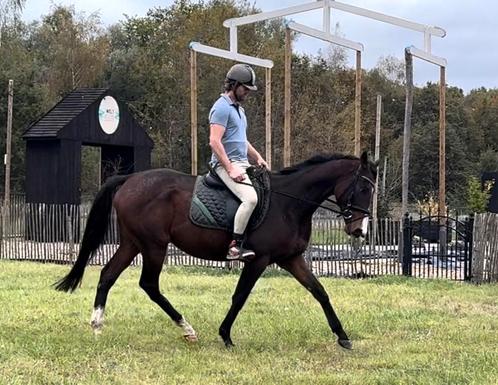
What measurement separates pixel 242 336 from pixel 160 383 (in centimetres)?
197

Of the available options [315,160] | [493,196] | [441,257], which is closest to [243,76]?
[315,160]

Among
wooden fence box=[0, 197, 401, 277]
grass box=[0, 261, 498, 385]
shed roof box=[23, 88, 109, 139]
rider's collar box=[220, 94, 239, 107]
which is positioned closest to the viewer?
grass box=[0, 261, 498, 385]

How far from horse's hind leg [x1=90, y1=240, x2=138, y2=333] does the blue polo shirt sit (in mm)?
1218

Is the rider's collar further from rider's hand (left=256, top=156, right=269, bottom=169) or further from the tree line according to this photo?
the tree line

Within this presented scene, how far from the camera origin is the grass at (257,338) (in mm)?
5664

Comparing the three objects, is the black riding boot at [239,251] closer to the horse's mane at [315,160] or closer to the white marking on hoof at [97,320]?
the horse's mane at [315,160]

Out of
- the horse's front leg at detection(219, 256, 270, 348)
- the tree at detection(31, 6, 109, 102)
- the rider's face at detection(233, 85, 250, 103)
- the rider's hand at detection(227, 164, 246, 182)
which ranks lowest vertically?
the horse's front leg at detection(219, 256, 270, 348)

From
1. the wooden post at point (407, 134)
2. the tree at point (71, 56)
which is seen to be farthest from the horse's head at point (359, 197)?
the tree at point (71, 56)

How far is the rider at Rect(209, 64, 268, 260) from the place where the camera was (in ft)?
22.3

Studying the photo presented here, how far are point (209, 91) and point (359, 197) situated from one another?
30176 mm

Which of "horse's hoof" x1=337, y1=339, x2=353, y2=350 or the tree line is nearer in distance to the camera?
"horse's hoof" x1=337, y1=339, x2=353, y2=350

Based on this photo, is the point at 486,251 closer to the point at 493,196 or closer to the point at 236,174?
the point at 236,174

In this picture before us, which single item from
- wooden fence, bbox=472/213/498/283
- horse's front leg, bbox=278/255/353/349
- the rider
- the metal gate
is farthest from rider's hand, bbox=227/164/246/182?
the metal gate

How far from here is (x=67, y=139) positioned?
22.3 meters
